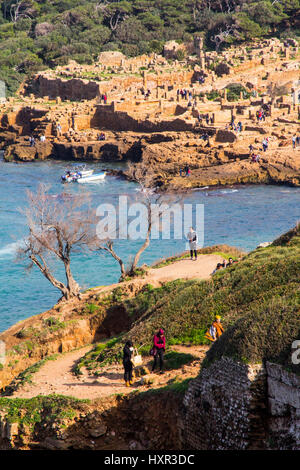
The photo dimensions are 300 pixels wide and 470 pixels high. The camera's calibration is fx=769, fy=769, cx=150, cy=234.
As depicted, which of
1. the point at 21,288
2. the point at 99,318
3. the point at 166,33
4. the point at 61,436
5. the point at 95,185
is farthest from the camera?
the point at 166,33

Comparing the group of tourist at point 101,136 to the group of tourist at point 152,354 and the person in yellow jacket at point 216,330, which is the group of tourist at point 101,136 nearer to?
the person in yellow jacket at point 216,330

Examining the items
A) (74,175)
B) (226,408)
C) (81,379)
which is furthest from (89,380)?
(74,175)

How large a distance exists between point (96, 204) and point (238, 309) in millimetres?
29708

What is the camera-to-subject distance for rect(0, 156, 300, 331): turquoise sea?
35469mm

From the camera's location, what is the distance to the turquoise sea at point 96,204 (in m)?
35.5

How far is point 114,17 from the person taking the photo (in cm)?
10844

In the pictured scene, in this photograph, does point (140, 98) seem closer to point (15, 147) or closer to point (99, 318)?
point (15, 147)

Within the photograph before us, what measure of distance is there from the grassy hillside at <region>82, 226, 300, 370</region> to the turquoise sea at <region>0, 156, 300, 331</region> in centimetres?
898

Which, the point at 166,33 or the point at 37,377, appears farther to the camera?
the point at 166,33

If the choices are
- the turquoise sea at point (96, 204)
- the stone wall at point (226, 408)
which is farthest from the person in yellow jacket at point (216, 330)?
the turquoise sea at point (96, 204)

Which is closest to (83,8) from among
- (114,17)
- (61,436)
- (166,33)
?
(114,17)

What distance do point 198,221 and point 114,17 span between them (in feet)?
230

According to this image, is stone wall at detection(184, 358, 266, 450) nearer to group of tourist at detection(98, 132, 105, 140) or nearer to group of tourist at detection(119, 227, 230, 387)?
group of tourist at detection(119, 227, 230, 387)

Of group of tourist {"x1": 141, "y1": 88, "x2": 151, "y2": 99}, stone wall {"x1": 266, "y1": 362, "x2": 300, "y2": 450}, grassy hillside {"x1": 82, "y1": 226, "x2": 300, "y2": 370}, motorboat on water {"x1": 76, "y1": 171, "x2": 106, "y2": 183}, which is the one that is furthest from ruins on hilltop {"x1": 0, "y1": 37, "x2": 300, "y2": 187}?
stone wall {"x1": 266, "y1": 362, "x2": 300, "y2": 450}
